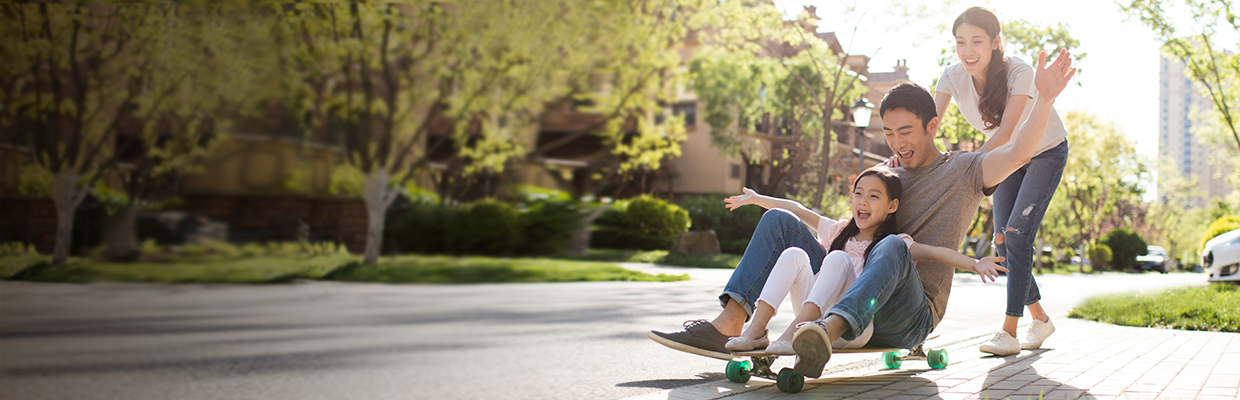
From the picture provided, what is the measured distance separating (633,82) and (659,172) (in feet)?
0.51

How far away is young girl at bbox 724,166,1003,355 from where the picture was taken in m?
2.11

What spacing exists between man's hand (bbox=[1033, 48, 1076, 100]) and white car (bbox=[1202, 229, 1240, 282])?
7.05 meters

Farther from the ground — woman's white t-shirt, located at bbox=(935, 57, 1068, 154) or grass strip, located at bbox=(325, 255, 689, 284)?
woman's white t-shirt, located at bbox=(935, 57, 1068, 154)

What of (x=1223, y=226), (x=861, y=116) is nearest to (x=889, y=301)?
(x=861, y=116)

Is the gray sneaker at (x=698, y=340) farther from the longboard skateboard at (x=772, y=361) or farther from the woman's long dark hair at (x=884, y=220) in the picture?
the woman's long dark hair at (x=884, y=220)

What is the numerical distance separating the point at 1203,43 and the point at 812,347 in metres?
10.7

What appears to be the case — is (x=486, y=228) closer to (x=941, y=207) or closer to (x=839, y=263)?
(x=839, y=263)

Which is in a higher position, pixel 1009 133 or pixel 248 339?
pixel 1009 133

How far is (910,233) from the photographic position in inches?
95.4

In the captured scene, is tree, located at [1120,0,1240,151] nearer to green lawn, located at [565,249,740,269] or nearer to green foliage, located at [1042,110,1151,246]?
green lawn, located at [565,249,740,269]

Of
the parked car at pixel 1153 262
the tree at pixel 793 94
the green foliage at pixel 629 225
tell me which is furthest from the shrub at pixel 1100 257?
the green foliage at pixel 629 225

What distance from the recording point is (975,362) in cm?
283

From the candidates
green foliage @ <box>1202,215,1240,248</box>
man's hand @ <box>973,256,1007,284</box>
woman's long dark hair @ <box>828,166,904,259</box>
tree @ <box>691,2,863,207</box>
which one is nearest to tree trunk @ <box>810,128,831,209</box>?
tree @ <box>691,2,863,207</box>

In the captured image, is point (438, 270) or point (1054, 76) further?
point (1054, 76)
